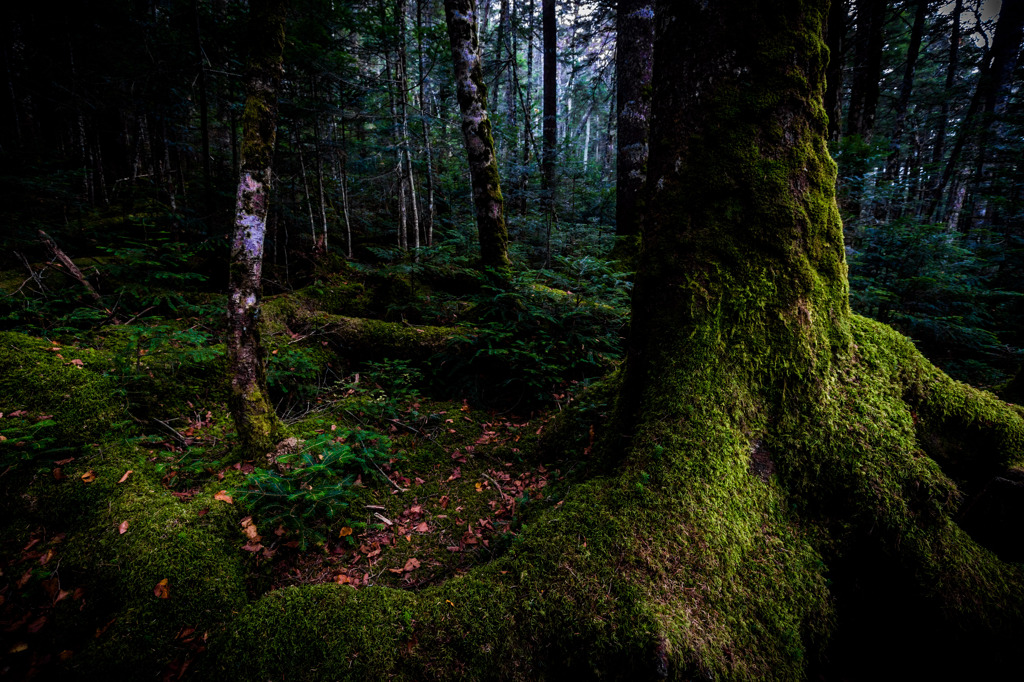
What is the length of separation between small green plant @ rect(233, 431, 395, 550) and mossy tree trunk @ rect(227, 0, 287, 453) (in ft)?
1.53

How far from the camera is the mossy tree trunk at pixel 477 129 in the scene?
639 centimetres

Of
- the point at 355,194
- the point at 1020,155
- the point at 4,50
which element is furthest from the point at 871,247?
the point at 4,50

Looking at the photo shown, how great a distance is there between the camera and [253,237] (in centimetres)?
339

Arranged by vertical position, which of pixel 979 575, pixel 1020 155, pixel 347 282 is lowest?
pixel 979 575

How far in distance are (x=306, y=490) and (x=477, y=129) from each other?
614cm

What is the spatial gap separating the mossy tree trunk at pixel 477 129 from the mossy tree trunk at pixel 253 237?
3.49 meters

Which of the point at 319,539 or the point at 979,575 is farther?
the point at 319,539

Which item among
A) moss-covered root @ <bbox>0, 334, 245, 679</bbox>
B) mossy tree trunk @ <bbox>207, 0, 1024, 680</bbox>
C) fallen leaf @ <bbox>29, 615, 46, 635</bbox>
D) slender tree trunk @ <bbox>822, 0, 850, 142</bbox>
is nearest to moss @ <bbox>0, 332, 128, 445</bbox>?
moss-covered root @ <bbox>0, 334, 245, 679</bbox>

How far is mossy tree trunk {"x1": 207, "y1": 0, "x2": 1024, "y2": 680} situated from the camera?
1.76 meters

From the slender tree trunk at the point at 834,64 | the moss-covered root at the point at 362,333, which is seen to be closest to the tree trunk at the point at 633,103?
the slender tree trunk at the point at 834,64

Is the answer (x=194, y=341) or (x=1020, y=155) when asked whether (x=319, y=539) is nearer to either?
(x=194, y=341)

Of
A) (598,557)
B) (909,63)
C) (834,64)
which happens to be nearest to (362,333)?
(598,557)

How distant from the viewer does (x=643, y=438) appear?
2.34 metres

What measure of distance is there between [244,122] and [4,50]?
8.67 meters
